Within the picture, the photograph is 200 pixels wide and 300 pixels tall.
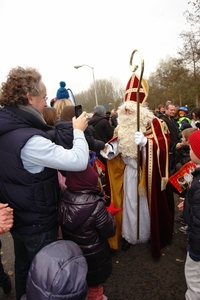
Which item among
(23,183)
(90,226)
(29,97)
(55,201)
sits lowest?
(90,226)

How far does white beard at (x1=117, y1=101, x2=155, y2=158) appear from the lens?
2.74 metres

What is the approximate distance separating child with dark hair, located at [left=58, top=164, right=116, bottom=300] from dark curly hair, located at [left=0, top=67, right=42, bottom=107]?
2.20 ft

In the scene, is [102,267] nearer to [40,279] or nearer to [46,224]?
[46,224]

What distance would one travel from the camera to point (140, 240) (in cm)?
298

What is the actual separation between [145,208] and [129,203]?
0.71 feet

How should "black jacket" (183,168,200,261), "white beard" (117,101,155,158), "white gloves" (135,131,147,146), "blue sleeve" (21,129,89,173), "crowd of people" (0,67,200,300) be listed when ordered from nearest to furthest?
"crowd of people" (0,67,200,300)
"blue sleeve" (21,129,89,173)
"black jacket" (183,168,200,261)
"white gloves" (135,131,147,146)
"white beard" (117,101,155,158)

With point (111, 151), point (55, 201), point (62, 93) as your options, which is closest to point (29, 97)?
point (55, 201)

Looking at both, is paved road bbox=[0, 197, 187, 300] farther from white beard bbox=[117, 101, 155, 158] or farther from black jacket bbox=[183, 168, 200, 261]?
white beard bbox=[117, 101, 155, 158]

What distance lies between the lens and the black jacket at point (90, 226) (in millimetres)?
1690

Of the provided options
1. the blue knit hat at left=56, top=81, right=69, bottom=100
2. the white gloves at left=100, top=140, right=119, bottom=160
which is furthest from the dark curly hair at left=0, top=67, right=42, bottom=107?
the white gloves at left=100, top=140, right=119, bottom=160

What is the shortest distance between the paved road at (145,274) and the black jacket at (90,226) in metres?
0.65

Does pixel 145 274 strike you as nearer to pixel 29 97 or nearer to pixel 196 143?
pixel 196 143

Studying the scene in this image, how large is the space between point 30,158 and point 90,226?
2.44 ft

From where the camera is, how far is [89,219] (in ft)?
5.64
